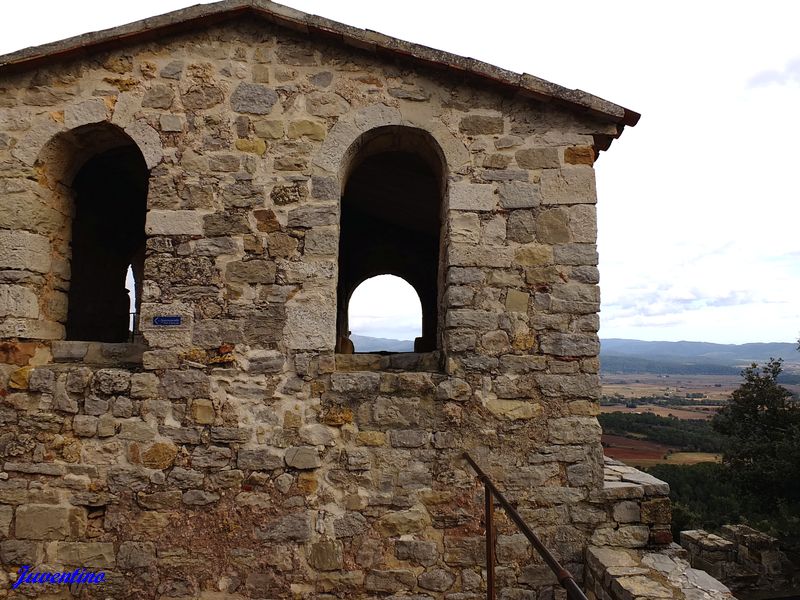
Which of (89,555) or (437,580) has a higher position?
(89,555)

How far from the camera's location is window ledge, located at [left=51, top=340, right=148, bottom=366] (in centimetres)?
399

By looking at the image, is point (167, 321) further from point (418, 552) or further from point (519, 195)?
point (519, 195)

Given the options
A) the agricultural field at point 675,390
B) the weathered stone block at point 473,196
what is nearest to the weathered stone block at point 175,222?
the weathered stone block at point 473,196

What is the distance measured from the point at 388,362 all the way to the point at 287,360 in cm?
81

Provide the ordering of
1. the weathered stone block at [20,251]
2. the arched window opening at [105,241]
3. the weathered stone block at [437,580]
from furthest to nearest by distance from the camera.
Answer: the arched window opening at [105,241], the weathered stone block at [20,251], the weathered stone block at [437,580]

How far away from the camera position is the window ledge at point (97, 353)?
3.99 meters

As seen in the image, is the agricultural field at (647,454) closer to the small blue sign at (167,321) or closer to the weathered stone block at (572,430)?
the weathered stone block at (572,430)

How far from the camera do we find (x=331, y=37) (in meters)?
4.01

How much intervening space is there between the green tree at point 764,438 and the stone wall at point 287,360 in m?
10.6

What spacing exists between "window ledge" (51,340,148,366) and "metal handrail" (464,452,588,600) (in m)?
2.75

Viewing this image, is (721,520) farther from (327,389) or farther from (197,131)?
(197,131)

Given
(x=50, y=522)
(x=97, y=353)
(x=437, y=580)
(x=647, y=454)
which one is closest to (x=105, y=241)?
(x=97, y=353)

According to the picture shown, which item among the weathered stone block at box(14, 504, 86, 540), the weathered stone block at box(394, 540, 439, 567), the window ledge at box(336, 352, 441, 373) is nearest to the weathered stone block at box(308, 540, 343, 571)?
the weathered stone block at box(394, 540, 439, 567)

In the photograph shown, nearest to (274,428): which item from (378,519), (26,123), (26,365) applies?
(378,519)
